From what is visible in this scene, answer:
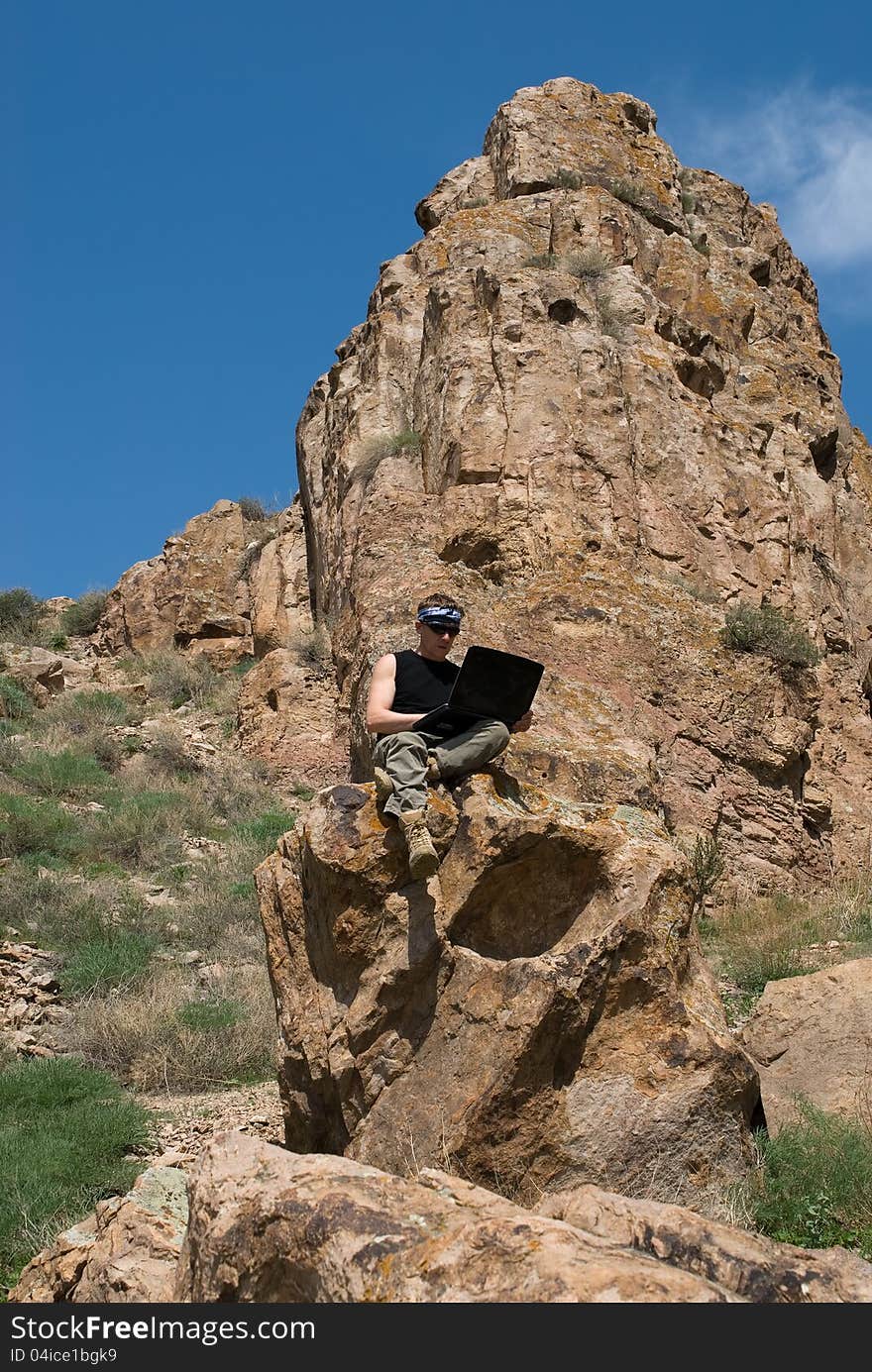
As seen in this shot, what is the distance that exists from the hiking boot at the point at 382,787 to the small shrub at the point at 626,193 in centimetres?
1162

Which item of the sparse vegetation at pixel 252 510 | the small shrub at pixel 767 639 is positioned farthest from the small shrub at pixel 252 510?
the small shrub at pixel 767 639

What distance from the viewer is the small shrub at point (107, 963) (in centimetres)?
891

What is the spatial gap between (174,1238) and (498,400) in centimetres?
883

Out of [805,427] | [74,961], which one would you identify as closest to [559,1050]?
[74,961]

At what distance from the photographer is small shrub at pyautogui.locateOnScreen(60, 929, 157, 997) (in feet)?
29.2

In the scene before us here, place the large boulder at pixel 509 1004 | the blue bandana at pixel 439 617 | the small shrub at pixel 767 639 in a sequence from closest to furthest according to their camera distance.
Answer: the large boulder at pixel 509 1004
the blue bandana at pixel 439 617
the small shrub at pixel 767 639

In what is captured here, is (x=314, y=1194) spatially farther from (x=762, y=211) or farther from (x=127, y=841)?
(x=762, y=211)

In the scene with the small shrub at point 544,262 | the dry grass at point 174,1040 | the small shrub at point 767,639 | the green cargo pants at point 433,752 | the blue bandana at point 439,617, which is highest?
the small shrub at point 544,262

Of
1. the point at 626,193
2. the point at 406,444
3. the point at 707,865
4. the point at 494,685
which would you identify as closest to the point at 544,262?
the point at 406,444

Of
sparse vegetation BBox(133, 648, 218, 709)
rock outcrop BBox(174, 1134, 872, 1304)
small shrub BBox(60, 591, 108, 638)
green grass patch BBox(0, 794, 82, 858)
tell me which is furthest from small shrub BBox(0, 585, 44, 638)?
rock outcrop BBox(174, 1134, 872, 1304)

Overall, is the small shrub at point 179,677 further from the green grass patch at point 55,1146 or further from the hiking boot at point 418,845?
the hiking boot at point 418,845

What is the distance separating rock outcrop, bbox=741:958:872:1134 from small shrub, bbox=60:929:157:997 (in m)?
4.77

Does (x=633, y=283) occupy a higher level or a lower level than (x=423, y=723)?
higher

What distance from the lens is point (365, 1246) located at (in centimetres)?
336
